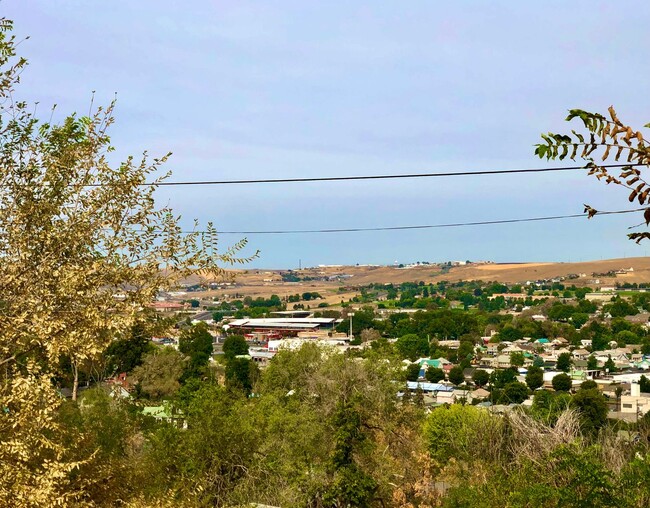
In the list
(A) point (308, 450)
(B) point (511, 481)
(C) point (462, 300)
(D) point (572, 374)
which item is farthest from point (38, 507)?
(C) point (462, 300)

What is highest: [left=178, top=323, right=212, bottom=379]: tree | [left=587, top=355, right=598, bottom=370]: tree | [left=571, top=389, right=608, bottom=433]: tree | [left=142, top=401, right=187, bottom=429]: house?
[left=142, top=401, right=187, bottom=429]: house

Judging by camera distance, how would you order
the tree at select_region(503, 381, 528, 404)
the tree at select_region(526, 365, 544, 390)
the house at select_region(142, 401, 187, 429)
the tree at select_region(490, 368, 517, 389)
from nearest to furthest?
the house at select_region(142, 401, 187, 429), the tree at select_region(503, 381, 528, 404), the tree at select_region(490, 368, 517, 389), the tree at select_region(526, 365, 544, 390)

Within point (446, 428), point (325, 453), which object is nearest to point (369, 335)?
point (446, 428)

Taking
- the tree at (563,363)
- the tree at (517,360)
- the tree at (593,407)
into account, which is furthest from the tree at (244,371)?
the tree at (563,363)

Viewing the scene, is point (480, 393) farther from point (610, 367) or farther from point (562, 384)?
point (610, 367)

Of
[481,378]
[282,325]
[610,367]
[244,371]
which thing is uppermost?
[244,371]

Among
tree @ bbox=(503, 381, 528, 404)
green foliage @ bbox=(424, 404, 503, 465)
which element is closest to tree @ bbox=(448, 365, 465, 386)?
tree @ bbox=(503, 381, 528, 404)

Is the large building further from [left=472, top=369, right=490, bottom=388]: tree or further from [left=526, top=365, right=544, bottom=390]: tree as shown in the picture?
[left=526, top=365, right=544, bottom=390]: tree

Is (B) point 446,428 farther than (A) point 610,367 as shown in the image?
No

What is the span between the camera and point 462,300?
547 feet

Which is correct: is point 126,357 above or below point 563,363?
above

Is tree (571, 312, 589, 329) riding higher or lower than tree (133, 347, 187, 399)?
lower

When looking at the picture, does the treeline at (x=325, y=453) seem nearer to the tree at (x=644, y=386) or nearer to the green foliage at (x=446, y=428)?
the green foliage at (x=446, y=428)

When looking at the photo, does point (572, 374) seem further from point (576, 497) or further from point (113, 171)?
point (113, 171)
